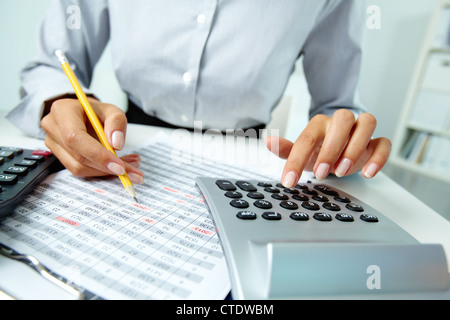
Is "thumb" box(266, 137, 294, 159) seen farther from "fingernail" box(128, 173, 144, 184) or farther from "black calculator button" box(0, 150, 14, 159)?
"black calculator button" box(0, 150, 14, 159)

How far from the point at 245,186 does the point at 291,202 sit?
0.04 meters

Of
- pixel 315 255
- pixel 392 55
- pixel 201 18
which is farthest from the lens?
pixel 392 55

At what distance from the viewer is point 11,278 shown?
0.14 m

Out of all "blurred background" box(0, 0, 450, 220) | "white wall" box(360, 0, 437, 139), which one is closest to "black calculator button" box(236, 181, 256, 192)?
"blurred background" box(0, 0, 450, 220)

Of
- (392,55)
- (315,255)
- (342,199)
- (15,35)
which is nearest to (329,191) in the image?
(342,199)

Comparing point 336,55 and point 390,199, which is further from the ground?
point 336,55

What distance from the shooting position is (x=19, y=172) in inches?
8.8

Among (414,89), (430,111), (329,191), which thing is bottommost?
(430,111)

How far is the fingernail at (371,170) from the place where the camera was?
0.26m

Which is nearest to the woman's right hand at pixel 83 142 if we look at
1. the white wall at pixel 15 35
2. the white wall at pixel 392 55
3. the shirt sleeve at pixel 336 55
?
the shirt sleeve at pixel 336 55

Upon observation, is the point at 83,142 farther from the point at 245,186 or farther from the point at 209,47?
the point at 209,47

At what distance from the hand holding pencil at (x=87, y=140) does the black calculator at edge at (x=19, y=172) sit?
0.01 metres

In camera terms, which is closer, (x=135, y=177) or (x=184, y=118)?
(x=135, y=177)
